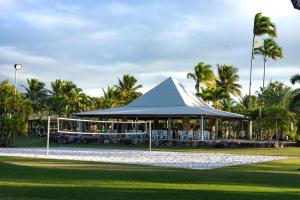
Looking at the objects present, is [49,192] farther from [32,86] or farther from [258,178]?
[32,86]

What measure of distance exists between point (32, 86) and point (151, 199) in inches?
2668

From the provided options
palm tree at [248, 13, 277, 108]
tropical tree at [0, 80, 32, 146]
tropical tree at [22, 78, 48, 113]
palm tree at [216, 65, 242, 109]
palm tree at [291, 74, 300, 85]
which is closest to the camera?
tropical tree at [0, 80, 32, 146]

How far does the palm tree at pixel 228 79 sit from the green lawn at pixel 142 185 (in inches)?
1866

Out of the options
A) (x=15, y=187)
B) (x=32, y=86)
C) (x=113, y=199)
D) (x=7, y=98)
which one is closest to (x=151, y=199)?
(x=113, y=199)

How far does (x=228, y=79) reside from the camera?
206 feet

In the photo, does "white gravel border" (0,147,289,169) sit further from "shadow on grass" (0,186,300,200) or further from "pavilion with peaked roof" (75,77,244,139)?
"pavilion with peaked roof" (75,77,244,139)

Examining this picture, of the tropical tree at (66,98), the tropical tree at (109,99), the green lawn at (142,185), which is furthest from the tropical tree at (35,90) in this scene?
the green lawn at (142,185)

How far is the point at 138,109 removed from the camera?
142 ft

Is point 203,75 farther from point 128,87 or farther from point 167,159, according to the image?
point 167,159

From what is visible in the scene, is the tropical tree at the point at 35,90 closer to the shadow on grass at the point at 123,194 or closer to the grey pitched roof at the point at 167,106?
the grey pitched roof at the point at 167,106

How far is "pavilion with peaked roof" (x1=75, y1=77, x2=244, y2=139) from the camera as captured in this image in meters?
39.8

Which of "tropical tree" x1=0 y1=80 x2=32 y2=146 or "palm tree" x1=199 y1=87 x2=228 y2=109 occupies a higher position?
"palm tree" x1=199 y1=87 x2=228 y2=109

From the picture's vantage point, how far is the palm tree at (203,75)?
190ft

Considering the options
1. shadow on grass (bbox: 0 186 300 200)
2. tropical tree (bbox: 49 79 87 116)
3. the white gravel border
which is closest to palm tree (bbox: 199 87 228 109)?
tropical tree (bbox: 49 79 87 116)
